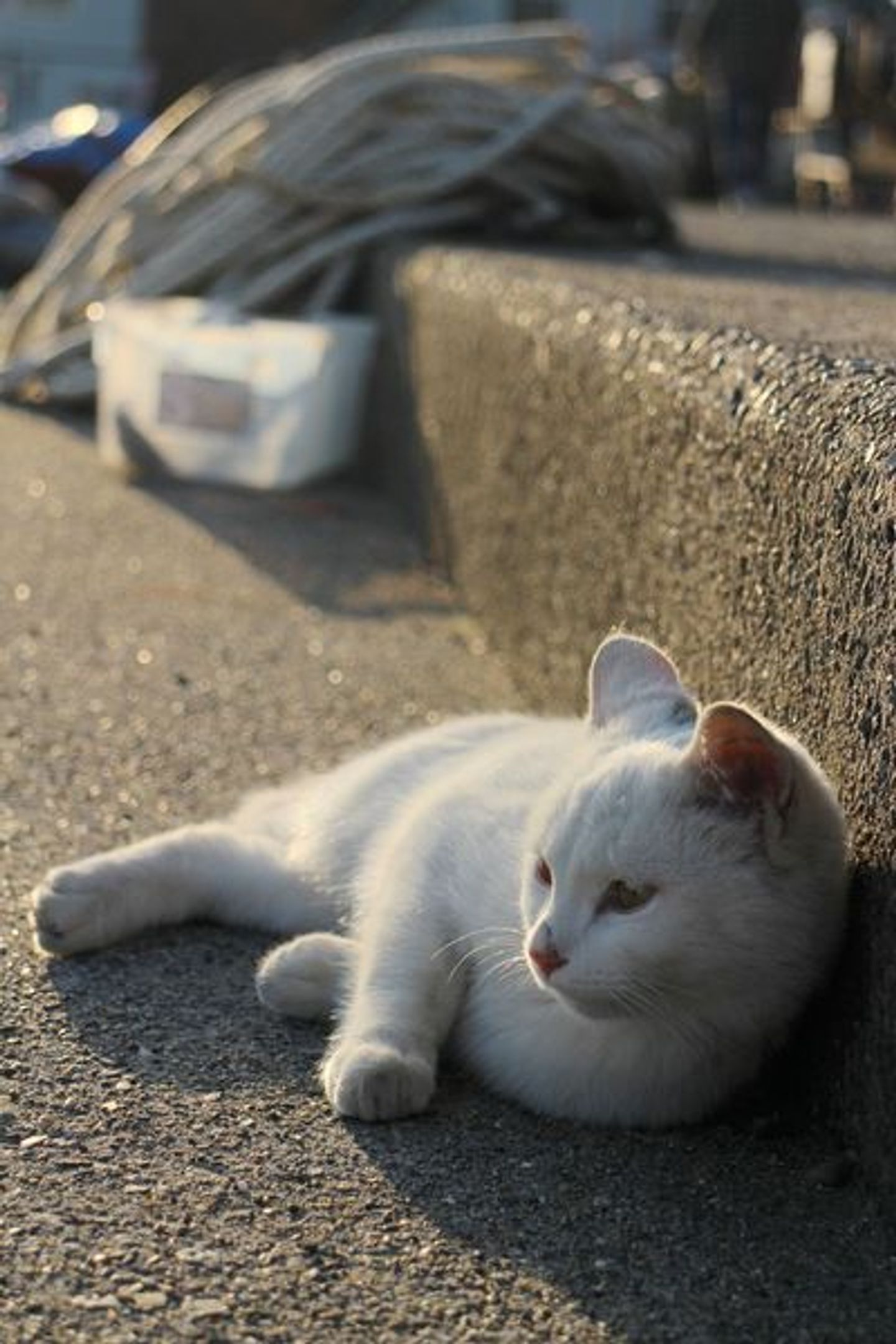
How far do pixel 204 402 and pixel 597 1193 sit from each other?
11.4 ft

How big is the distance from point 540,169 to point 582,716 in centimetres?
312

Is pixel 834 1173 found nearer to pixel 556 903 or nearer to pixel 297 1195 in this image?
pixel 556 903

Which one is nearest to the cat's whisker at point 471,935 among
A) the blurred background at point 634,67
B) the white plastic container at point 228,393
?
the white plastic container at point 228,393

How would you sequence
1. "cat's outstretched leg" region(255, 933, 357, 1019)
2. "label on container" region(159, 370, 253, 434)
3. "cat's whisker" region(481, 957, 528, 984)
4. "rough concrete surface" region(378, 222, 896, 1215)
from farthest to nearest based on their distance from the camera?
"label on container" region(159, 370, 253, 434) → "cat's outstretched leg" region(255, 933, 357, 1019) → "cat's whisker" region(481, 957, 528, 984) → "rough concrete surface" region(378, 222, 896, 1215)

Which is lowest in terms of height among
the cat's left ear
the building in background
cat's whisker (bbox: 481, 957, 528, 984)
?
the building in background

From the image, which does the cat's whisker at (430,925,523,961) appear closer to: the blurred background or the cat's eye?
the cat's eye

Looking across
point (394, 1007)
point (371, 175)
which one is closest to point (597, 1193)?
point (394, 1007)

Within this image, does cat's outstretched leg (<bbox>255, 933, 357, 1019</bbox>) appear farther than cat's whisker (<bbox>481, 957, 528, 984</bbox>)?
Yes

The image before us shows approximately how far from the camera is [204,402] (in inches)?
208

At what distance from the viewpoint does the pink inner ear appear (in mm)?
1968

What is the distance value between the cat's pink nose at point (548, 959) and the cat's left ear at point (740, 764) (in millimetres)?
185

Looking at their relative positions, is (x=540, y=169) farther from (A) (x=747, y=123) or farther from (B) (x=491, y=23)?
(B) (x=491, y=23)

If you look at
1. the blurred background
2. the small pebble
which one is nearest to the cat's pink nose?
the small pebble

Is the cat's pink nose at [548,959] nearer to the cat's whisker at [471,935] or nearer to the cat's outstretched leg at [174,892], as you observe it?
the cat's whisker at [471,935]
